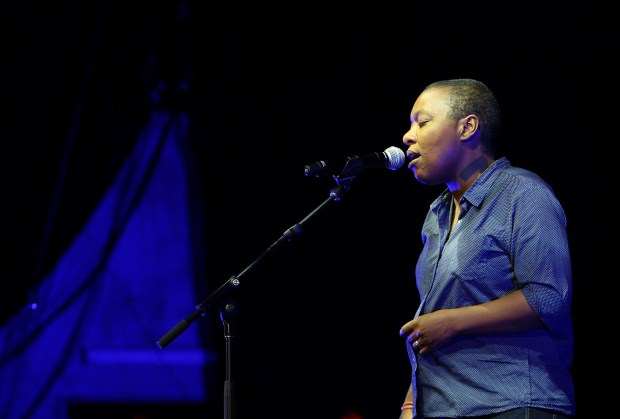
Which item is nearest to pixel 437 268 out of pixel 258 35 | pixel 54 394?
pixel 258 35

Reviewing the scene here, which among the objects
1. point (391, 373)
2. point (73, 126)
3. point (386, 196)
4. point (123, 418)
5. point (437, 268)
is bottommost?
point (123, 418)

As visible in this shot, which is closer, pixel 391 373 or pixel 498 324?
pixel 498 324

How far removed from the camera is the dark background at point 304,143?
3.48 metres

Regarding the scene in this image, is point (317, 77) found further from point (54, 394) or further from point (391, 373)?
point (54, 394)

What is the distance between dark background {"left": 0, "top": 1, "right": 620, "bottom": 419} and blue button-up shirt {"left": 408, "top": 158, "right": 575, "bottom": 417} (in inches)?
48.2

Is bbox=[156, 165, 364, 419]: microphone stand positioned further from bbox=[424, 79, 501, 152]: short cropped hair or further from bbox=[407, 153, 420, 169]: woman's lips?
bbox=[424, 79, 501, 152]: short cropped hair

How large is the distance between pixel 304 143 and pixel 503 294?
1.84m

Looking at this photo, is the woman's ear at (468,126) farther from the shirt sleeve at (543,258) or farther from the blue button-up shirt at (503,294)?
the shirt sleeve at (543,258)

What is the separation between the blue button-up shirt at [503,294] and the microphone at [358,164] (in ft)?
1.01

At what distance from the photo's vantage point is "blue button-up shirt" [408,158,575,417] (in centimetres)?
213

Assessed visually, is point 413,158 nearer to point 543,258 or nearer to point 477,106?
point 477,106

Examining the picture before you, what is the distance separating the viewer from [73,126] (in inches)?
160

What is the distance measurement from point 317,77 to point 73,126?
1.38 m

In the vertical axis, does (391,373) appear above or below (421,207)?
below
